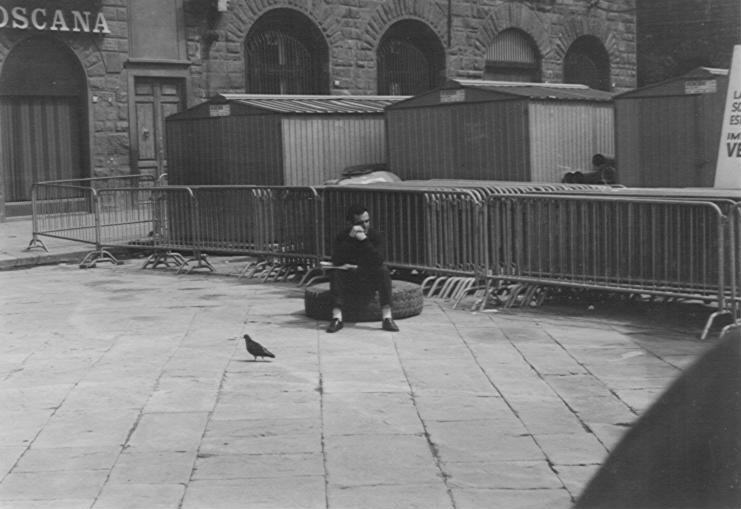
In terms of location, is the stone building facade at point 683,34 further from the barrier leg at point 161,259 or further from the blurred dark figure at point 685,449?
the blurred dark figure at point 685,449

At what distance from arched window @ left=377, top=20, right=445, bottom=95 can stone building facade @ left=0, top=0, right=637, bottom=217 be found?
4cm

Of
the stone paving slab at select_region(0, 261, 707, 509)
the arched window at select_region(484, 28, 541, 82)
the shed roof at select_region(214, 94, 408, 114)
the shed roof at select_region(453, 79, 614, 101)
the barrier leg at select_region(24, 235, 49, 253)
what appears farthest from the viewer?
the arched window at select_region(484, 28, 541, 82)

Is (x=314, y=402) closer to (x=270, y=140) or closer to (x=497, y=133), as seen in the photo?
(x=497, y=133)

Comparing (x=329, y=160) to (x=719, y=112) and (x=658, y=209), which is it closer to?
(x=719, y=112)

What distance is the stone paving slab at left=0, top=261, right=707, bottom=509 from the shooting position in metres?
5.70

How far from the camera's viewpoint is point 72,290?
14.0m

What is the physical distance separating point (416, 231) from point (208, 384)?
5.47 meters

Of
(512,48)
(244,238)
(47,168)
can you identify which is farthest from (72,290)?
(512,48)

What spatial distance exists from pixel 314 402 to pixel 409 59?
23317mm

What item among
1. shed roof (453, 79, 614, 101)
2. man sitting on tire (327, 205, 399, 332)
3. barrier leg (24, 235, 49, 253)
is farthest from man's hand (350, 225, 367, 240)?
barrier leg (24, 235, 49, 253)

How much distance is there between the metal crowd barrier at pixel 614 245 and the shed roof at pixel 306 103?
5.71 meters

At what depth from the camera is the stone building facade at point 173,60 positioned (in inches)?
872

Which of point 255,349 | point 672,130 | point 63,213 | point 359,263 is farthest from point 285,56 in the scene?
point 255,349

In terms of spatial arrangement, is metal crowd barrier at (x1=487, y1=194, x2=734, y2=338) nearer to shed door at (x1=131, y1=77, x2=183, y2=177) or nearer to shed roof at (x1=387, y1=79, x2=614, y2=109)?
shed roof at (x1=387, y1=79, x2=614, y2=109)
